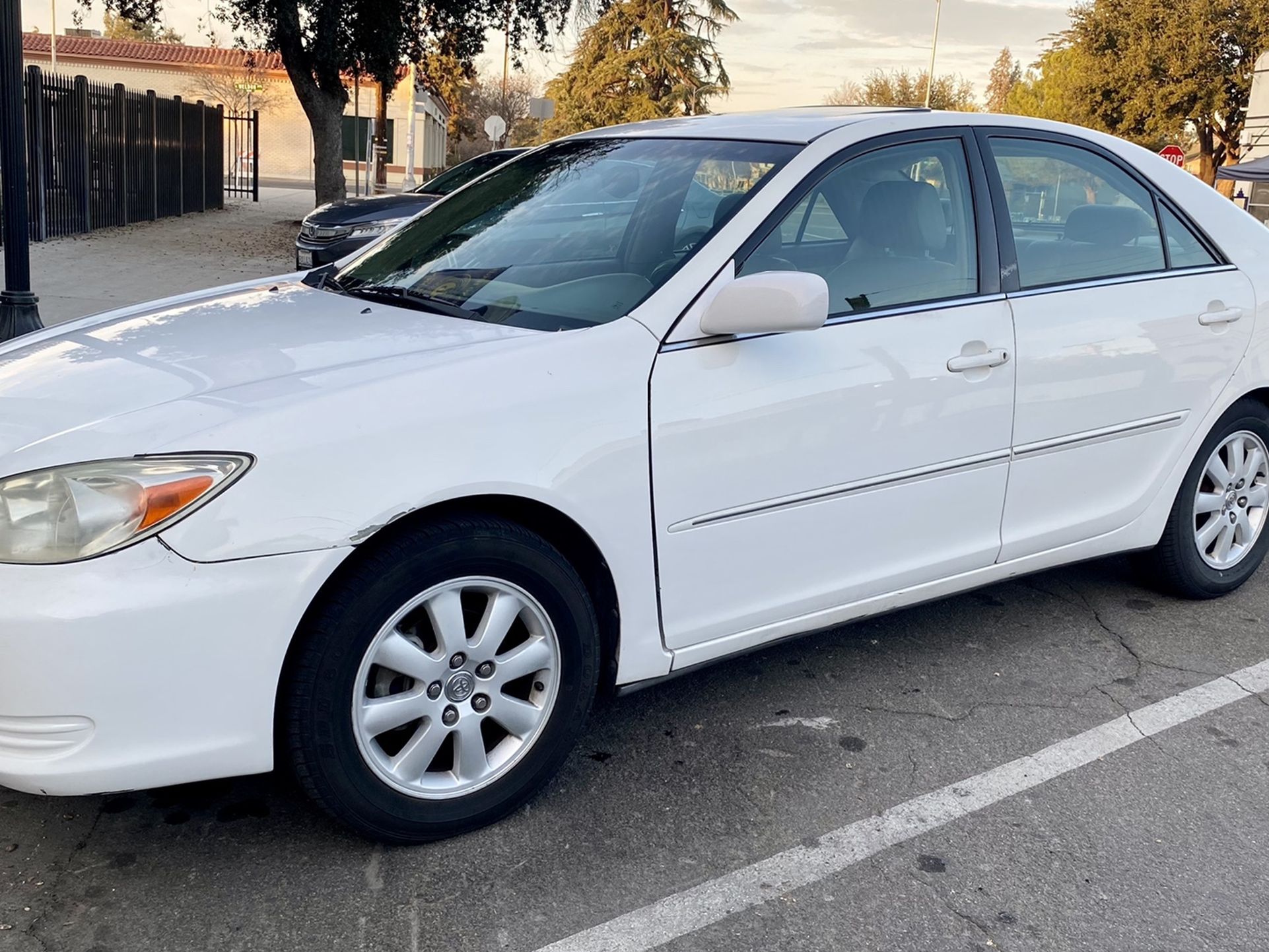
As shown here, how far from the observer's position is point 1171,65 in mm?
38969

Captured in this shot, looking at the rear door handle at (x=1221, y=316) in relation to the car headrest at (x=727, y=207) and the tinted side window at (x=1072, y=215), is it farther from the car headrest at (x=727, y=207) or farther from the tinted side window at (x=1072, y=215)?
the car headrest at (x=727, y=207)

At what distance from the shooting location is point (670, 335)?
2.94 meters

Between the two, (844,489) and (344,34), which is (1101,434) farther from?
(344,34)

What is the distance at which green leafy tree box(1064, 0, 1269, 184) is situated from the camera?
3766 cm

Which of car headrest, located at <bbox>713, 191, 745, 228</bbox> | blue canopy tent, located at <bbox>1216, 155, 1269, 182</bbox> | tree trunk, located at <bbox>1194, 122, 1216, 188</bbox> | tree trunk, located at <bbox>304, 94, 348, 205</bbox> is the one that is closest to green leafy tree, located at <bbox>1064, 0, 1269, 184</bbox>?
tree trunk, located at <bbox>1194, 122, 1216, 188</bbox>

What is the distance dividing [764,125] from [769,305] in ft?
3.31

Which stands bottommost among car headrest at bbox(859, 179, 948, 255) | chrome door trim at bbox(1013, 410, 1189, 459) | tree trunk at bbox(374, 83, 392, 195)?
chrome door trim at bbox(1013, 410, 1189, 459)

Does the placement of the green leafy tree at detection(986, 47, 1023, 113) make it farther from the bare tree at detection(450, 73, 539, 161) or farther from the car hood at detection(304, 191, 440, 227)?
the car hood at detection(304, 191, 440, 227)

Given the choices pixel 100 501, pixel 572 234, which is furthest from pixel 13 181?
pixel 100 501

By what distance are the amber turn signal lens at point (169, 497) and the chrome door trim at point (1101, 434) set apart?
7.60 feet

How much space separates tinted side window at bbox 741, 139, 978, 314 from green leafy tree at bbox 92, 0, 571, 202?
14849 mm

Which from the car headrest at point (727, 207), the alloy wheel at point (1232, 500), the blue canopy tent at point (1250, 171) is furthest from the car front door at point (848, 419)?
the blue canopy tent at point (1250, 171)

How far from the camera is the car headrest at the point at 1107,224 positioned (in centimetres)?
392

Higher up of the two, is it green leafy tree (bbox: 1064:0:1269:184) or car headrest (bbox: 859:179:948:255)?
green leafy tree (bbox: 1064:0:1269:184)
